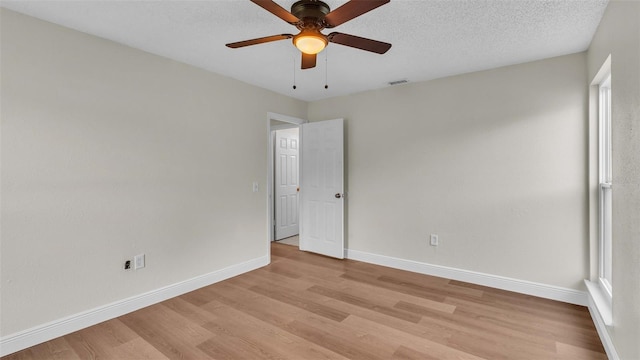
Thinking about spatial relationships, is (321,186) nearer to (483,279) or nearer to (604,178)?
(483,279)

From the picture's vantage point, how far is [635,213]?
59.3 inches

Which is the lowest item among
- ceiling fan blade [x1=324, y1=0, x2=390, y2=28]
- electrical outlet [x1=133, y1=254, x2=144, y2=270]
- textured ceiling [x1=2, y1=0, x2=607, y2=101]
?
electrical outlet [x1=133, y1=254, x2=144, y2=270]

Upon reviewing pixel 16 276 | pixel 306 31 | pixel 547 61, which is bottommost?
pixel 16 276

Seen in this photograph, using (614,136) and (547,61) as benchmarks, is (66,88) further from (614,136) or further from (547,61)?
(547,61)

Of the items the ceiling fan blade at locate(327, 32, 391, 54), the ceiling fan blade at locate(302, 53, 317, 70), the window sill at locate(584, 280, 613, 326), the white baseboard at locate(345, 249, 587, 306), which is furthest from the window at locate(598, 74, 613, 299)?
the ceiling fan blade at locate(302, 53, 317, 70)

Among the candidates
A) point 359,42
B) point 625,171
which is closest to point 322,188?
point 359,42

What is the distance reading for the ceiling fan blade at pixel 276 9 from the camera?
148cm

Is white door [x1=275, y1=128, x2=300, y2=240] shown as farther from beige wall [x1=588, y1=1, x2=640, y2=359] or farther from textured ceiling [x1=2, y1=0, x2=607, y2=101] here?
beige wall [x1=588, y1=1, x2=640, y2=359]

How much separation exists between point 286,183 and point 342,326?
11.9 feet

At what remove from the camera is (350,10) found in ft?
5.11

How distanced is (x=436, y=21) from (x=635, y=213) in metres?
1.68

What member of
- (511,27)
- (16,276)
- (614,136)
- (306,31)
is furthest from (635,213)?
(16,276)

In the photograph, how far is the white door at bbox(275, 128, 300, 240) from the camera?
5578mm

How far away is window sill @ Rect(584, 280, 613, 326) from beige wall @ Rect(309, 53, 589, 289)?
0.17m
